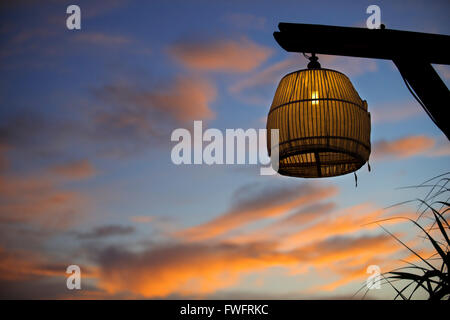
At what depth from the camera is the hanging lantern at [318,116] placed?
2.22m

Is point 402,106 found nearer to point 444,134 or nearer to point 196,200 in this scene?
point 196,200

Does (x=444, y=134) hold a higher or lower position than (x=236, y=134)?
lower

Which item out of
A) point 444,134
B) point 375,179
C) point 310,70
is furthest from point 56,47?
point 444,134

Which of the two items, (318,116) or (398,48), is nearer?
(398,48)

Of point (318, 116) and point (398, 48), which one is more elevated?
point (398, 48)

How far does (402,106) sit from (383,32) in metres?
4.44

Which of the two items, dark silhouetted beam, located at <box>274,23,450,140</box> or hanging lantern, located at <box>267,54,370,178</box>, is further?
hanging lantern, located at <box>267,54,370,178</box>

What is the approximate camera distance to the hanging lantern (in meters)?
2.22

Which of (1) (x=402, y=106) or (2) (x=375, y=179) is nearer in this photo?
(2) (x=375, y=179)

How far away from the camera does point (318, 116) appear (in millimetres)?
2250

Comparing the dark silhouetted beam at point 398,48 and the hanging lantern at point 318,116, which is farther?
the hanging lantern at point 318,116
